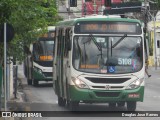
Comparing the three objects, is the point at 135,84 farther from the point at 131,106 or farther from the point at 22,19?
the point at 22,19

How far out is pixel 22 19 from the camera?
19047mm

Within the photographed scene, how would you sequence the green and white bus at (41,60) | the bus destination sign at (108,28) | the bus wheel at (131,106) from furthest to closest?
the green and white bus at (41,60) → the bus wheel at (131,106) → the bus destination sign at (108,28)

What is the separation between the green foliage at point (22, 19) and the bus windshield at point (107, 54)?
157 cm

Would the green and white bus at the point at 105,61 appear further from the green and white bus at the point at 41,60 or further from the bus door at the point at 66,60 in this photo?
the green and white bus at the point at 41,60

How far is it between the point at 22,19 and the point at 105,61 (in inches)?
115

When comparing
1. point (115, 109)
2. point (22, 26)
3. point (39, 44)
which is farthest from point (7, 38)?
point (39, 44)

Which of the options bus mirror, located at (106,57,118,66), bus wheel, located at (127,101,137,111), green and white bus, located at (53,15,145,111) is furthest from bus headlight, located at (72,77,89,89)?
bus wheel, located at (127,101,137,111)

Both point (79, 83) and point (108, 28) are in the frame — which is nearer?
point (79, 83)

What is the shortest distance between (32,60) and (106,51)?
1638 cm

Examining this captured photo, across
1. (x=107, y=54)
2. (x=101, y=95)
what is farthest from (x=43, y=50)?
(x=101, y=95)

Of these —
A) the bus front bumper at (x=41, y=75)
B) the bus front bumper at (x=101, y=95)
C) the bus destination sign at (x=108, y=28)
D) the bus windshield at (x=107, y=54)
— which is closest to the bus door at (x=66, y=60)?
the bus windshield at (x=107, y=54)

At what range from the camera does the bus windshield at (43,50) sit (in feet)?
111

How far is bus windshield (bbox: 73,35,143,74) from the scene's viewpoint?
18.7 m

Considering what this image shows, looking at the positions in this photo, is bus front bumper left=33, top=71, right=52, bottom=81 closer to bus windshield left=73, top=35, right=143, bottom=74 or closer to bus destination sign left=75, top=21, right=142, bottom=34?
bus destination sign left=75, top=21, right=142, bottom=34
